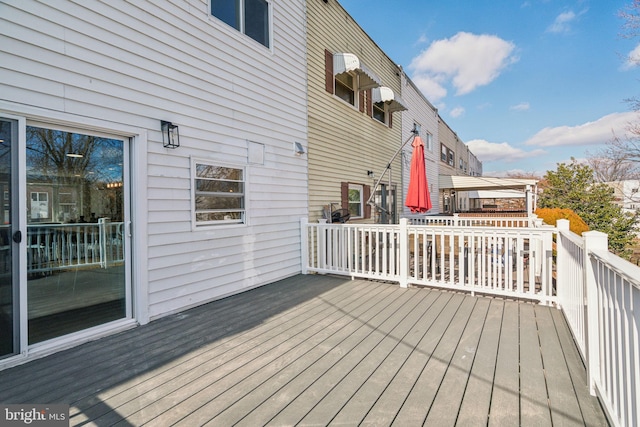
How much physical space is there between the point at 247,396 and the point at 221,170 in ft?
9.81

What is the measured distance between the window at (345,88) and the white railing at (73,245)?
5.66 m

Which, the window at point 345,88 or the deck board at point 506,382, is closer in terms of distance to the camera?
the deck board at point 506,382

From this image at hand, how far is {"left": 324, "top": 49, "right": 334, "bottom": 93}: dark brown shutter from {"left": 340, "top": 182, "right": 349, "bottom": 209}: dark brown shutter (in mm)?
2062

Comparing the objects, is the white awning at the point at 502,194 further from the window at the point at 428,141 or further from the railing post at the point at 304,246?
the railing post at the point at 304,246

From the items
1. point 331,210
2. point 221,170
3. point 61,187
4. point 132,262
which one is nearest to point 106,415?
point 132,262

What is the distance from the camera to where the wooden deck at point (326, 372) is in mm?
1758

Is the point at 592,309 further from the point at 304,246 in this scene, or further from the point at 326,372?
the point at 304,246

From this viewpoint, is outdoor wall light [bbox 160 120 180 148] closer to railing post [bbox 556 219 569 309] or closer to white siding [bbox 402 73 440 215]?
railing post [bbox 556 219 569 309]

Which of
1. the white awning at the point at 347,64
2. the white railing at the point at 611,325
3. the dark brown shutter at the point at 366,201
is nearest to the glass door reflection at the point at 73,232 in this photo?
the white railing at the point at 611,325

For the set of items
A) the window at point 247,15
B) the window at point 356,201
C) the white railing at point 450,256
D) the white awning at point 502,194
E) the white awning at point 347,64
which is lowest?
the white railing at point 450,256

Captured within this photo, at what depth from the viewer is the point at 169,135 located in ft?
11.5

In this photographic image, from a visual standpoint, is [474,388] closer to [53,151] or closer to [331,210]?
[53,151]

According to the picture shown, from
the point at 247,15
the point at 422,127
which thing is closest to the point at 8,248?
the point at 247,15

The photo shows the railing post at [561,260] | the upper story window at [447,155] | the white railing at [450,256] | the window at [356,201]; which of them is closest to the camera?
the railing post at [561,260]
